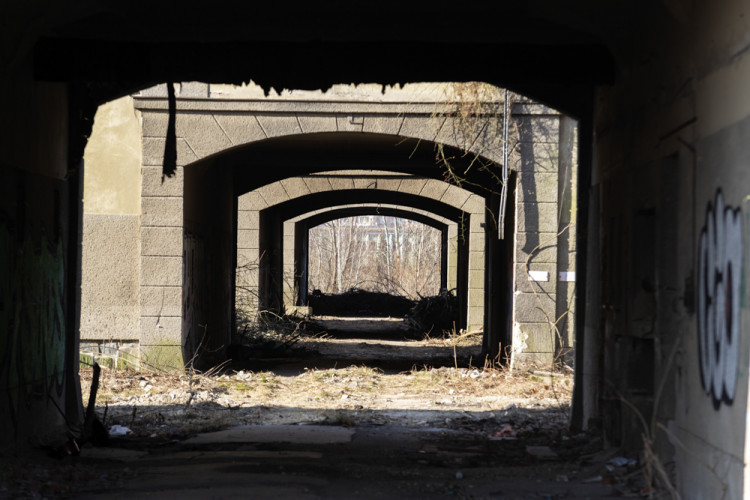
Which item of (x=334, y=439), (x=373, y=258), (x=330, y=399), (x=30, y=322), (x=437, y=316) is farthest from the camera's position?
(x=373, y=258)

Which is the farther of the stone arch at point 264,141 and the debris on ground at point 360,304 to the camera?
the debris on ground at point 360,304

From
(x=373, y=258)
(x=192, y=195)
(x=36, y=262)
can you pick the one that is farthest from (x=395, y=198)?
(x=373, y=258)

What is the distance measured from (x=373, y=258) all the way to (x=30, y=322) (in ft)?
141

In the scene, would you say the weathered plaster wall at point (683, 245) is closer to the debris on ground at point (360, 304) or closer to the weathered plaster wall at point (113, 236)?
the weathered plaster wall at point (113, 236)

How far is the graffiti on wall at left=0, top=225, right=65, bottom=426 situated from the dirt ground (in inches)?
24.0

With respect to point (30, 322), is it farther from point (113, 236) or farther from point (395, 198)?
point (395, 198)

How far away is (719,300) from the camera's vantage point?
168 inches

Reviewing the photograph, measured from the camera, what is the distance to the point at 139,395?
33.7 feet

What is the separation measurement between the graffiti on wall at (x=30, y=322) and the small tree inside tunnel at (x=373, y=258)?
35.4 m

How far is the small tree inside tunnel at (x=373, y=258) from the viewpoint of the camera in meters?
44.5

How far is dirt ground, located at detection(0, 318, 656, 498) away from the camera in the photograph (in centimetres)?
559

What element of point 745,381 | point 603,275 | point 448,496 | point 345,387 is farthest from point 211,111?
point 745,381

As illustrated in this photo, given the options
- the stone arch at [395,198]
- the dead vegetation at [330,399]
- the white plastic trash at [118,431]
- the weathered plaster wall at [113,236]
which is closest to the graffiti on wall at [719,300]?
the dead vegetation at [330,399]

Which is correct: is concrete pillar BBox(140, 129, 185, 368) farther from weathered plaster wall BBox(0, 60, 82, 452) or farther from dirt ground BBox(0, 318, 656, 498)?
weathered plaster wall BBox(0, 60, 82, 452)
